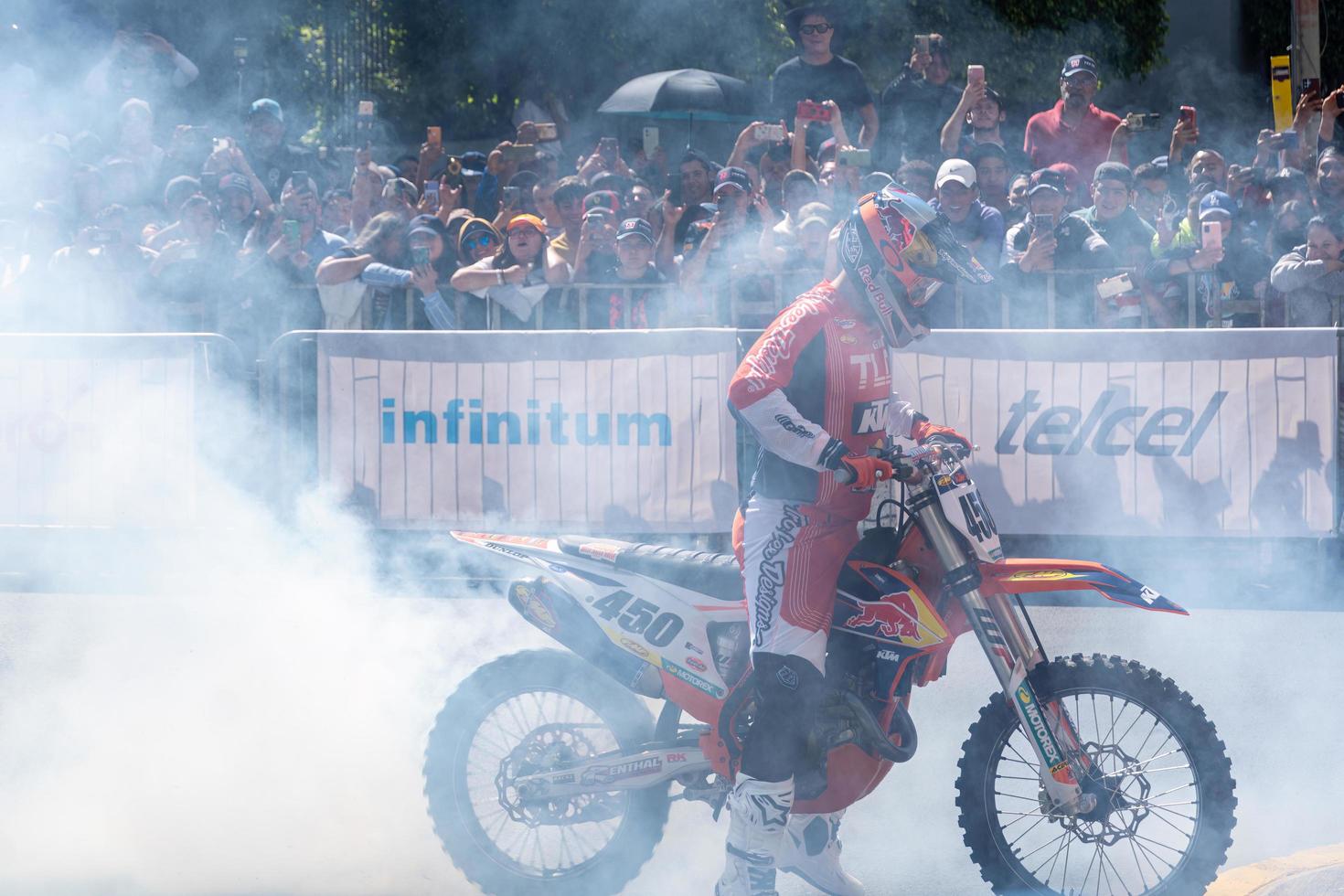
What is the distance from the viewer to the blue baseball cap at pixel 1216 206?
9.55m

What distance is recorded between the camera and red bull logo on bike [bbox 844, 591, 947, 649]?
411 centimetres

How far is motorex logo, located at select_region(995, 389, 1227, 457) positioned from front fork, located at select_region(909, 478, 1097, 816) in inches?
176

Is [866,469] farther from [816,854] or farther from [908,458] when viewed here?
[816,854]

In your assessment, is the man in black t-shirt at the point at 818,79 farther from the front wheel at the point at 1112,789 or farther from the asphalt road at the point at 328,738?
the front wheel at the point at 1112,789

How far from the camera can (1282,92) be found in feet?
41.3

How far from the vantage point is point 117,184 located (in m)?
12.5

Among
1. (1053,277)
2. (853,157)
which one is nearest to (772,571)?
(1053,277)

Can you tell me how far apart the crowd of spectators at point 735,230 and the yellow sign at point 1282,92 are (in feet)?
1.62

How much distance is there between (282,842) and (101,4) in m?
12.9

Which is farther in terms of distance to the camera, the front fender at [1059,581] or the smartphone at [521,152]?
the smartphone at [521,152]

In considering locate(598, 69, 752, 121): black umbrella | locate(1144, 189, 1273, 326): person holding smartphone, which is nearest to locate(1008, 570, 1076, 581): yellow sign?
locate(1144, 189, 1273, 326): person holding smartphone

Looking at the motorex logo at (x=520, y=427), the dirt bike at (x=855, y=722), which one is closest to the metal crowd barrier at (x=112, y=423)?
the motorex logo at (x=520, y=427)

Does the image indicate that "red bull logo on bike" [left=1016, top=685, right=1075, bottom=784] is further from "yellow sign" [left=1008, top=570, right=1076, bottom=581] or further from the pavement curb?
the pavement curb

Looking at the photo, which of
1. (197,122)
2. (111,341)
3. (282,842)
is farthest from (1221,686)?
(197,122)
